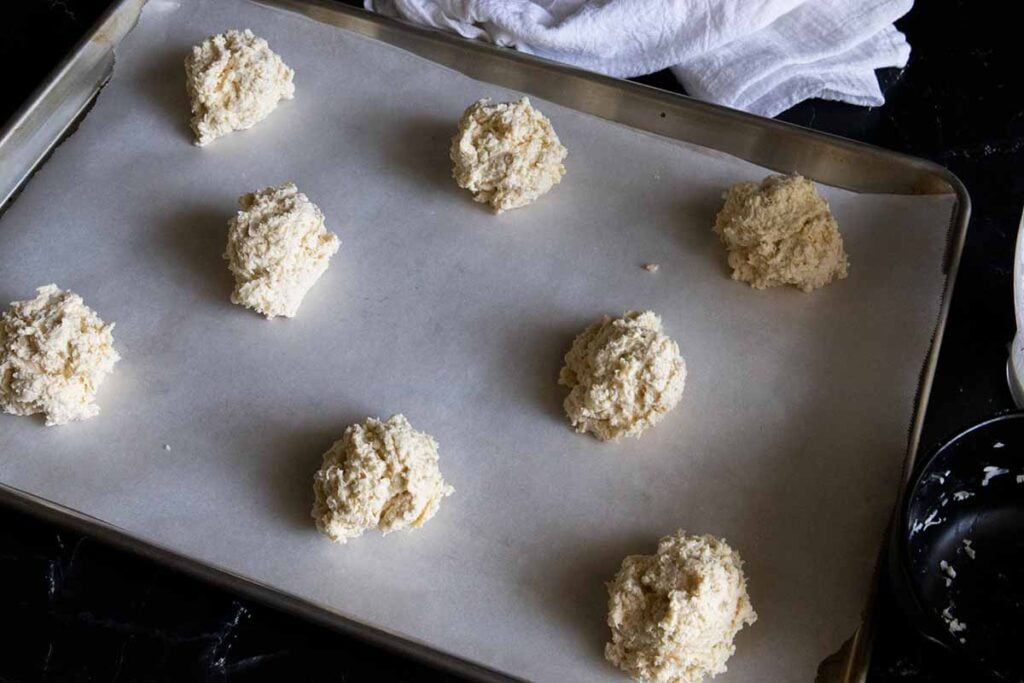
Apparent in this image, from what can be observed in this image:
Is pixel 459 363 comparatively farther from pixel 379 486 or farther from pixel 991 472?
pixel 991 472

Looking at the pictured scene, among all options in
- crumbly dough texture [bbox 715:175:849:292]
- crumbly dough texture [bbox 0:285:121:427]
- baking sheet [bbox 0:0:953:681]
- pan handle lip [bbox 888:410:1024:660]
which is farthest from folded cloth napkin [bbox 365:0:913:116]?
crumbly dough texture [bbox 0:285:121:427]

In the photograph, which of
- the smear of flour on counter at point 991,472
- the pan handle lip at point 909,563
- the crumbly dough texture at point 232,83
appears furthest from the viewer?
the crumbly dough texture at point 232,83

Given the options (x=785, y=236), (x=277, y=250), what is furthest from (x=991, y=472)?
(x=277, y=250)

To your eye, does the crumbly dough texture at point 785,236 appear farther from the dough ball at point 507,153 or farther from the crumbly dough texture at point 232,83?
the crumbly dough texture at point 232,83

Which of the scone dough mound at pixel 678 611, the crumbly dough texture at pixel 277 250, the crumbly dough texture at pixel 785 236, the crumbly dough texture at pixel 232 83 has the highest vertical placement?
the crumbly dough texture at pixel 232 83

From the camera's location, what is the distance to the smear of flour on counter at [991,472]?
1.36 metres

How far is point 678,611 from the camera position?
1290 millimetres

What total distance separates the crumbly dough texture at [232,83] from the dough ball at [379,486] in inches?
24.0

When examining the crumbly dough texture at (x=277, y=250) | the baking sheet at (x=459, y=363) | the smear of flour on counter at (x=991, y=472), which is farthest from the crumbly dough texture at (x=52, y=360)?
the smear of flour on counter at (x=991, y=472)

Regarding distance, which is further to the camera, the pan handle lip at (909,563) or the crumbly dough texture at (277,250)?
the crumbly dough texture at (277,250)

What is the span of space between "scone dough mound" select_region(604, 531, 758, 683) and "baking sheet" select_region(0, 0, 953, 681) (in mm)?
42

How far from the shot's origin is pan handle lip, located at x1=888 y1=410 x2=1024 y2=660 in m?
→ 1.23

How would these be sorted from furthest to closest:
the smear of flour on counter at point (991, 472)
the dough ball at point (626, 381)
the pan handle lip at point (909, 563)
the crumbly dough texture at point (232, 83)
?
the crumbly dough texture at point (232, 83) < the dough ball at point (626, 381) < the smear of flour on counter at point (991, 472) < the pan handle lip at point (909, 563)

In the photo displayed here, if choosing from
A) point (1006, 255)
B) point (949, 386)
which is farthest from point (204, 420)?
point (1006, 255)
